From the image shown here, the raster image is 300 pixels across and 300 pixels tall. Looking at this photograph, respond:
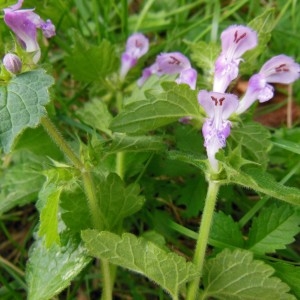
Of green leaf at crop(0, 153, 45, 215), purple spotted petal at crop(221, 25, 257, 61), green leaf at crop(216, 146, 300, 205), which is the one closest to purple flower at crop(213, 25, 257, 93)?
purple spotted petal at crop(221, 25, 257, 61)

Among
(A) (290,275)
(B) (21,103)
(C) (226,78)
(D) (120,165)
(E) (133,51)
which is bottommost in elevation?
(A) (290,275)

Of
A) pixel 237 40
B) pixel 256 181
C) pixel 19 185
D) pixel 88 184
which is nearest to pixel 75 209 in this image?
pixel 88 184

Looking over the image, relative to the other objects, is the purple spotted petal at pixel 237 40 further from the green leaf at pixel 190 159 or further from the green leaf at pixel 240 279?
the green leaf at pixel 240 279

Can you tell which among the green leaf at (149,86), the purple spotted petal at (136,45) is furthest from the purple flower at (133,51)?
the green leaf at (149,86)

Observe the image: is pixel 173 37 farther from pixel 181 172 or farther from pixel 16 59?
pixel 16 59

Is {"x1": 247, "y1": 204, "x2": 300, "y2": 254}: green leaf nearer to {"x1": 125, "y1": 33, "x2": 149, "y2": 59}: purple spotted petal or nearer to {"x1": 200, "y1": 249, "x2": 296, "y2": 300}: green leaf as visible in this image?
{"x1": 200, "y1": 249, "x2": 296, "y2": 300}: green leaf

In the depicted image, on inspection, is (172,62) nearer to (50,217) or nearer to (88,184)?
(88,184)
